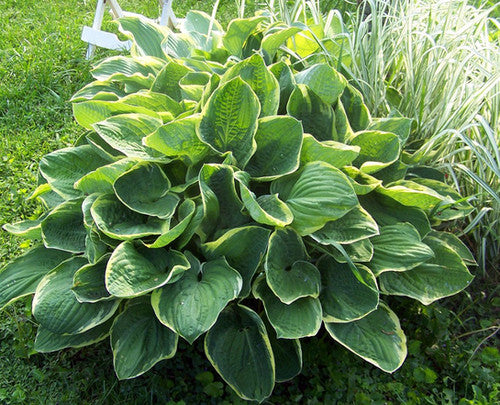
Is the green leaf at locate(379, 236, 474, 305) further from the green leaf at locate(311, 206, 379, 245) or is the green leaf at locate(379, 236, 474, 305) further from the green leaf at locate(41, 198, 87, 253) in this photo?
the green leaf at locate(41, 198, 87, 253)

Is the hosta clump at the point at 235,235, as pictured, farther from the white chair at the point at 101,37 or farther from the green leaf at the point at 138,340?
the white chair at the point at 101,37

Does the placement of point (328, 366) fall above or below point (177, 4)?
below

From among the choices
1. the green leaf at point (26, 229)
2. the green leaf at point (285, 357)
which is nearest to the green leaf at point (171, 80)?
the green leaf at point (26, 229)

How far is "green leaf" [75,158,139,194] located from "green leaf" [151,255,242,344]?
0.40 meters

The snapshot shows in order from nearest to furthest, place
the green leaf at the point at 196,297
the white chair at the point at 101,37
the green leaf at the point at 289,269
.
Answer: the green leaf at the point at 196,297 → the green leaf at the point at 289,269 → the white chair at the point at 101,37

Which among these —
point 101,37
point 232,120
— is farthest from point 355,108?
point 101,37

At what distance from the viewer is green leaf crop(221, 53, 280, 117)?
197cm

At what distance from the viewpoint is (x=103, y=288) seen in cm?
179

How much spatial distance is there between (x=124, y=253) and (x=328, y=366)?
2.99 feet

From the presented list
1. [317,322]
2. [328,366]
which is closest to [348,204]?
[317,322]

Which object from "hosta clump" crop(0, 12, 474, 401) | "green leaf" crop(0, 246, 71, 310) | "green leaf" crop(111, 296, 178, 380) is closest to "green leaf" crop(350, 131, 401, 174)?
"hosta clump" crop(0, 12, 474, 401)

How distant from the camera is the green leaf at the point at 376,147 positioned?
6.56ft

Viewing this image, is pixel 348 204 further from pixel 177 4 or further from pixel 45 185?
pixel 177 4

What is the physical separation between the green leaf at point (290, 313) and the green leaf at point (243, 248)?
5 cm
